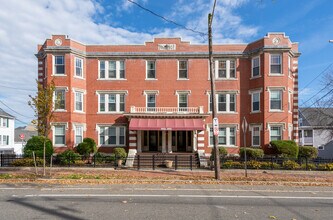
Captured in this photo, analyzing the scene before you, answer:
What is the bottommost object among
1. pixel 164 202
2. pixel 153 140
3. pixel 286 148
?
pixel 164 202

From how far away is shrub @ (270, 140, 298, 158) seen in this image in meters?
20.9

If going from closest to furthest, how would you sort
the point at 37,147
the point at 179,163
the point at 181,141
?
the point at 179,163
the point at 37,147
the point at 181,141

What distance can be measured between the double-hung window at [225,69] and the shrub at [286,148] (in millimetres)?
7416

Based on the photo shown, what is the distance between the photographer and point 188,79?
24.6 meters

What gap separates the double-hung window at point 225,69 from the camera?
24.5 metres

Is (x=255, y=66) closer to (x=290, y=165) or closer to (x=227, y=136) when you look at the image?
(x=227, y=136)

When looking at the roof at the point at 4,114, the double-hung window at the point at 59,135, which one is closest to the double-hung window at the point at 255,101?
the double-hung window at the point at 59,135

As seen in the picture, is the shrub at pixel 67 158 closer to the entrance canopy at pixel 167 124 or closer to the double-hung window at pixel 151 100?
the entrance canopy at pixel 167 124

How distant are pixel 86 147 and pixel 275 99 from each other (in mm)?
17128

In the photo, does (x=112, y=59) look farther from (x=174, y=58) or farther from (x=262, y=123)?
(x=262, y=123)

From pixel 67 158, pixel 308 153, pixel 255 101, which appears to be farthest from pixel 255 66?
pixel 67 158

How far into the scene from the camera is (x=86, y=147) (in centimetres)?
2161

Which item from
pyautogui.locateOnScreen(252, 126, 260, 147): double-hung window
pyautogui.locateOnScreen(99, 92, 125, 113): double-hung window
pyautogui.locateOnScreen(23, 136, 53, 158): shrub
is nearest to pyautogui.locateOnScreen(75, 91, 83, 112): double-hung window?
pyautogui.locateOnScreen(99, 92, 125, 113): double-hung window

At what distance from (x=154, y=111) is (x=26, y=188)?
46.2ft
